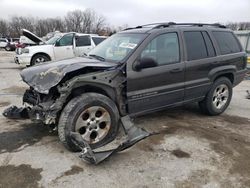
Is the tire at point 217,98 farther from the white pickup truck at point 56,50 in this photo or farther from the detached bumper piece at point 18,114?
the white pickup truck at point 56,50

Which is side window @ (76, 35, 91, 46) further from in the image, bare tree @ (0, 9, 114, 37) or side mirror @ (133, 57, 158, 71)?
bare tree @ (0, 9, 114, 37)

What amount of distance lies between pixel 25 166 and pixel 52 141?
787 millimetres

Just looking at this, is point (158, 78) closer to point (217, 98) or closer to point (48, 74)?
point (48, 74)

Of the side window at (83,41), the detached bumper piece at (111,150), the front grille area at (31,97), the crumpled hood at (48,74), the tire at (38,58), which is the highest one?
the side window at (83,41)

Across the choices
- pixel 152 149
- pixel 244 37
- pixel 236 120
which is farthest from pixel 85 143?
pixel 244 37

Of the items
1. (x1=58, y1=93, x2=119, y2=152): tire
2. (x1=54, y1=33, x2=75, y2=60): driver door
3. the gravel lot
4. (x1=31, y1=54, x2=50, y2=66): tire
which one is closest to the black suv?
(x1=58, y1=93, x2=119, y2=152): tire

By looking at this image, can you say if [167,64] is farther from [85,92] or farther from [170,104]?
[85,92]

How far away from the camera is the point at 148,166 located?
136 inches

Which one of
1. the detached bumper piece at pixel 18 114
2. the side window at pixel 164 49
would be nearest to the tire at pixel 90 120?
the side window at pixel 164 49

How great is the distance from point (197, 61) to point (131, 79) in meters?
1.54

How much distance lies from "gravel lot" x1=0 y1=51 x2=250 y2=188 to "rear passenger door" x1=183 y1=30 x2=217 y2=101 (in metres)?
0.66

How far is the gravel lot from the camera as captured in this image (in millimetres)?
3109

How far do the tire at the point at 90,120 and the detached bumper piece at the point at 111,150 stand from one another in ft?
0.45

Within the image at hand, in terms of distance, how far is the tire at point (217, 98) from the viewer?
210 inches
